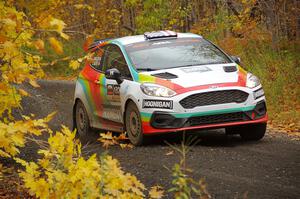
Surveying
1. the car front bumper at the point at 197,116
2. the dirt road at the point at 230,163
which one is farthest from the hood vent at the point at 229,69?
the dirt road at the point at 230,163

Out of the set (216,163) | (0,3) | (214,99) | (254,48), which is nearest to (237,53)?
(254,48)

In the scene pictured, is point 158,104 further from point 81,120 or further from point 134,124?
point 81,120

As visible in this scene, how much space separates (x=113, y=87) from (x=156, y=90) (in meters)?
1.37

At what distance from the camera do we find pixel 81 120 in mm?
14570

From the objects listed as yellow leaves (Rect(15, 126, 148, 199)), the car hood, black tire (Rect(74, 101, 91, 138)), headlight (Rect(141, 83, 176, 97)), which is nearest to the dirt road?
black tire (Rect(74, 101, 91, 138))

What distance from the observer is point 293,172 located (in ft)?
30.5

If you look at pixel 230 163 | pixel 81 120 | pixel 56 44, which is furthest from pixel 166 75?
pixel 56 44

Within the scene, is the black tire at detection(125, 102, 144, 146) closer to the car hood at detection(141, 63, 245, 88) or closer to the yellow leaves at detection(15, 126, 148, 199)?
the car hood at detection(141, 63, 245, 88)

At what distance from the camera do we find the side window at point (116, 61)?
1270cm

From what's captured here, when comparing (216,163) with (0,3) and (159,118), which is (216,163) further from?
(0,3)

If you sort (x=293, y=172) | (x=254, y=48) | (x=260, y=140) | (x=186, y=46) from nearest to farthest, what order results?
(x=293, y=172), (x=260, y=140), (x=186, y=46), (x=254, y=48)

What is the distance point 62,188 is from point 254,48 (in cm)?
1697

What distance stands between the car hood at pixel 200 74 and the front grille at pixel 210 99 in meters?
0.17

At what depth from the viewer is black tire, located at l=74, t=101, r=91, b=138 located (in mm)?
14305
